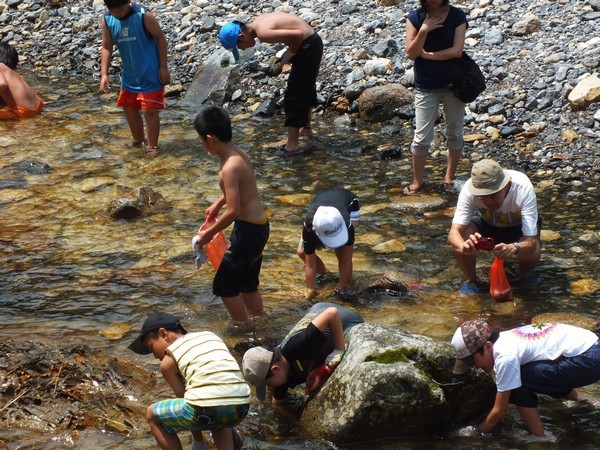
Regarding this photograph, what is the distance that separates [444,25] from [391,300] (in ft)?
8.86

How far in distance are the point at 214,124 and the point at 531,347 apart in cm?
241

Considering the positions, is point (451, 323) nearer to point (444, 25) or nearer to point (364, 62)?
point (444, 25)

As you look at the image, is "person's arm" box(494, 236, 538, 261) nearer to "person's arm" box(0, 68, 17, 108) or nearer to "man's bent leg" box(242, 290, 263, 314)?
"man's bent leg" box(242, 290, 263, 314)

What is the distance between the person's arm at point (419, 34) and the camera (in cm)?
773

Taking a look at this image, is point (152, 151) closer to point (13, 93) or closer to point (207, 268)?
point (13, 93)

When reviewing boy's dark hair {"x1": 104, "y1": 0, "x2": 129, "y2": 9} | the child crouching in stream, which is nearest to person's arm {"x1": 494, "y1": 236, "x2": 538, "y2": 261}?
the child crouching in stream

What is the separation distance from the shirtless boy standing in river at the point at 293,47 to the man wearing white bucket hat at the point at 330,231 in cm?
317

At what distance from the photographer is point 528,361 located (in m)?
4.89

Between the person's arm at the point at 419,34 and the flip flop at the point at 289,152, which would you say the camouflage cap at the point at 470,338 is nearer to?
the person's arm at the point at 419,34

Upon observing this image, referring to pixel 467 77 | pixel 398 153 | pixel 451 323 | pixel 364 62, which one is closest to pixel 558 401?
pixel 451 323

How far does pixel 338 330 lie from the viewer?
17.3 feet

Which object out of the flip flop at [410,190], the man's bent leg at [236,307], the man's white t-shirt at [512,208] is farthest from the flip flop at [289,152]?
the man's bent leg at [236,307]

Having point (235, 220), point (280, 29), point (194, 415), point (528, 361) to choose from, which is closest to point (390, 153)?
point (280, 29)

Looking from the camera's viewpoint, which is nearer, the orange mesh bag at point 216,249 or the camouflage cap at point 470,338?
the camouflage cap at point 470,338
